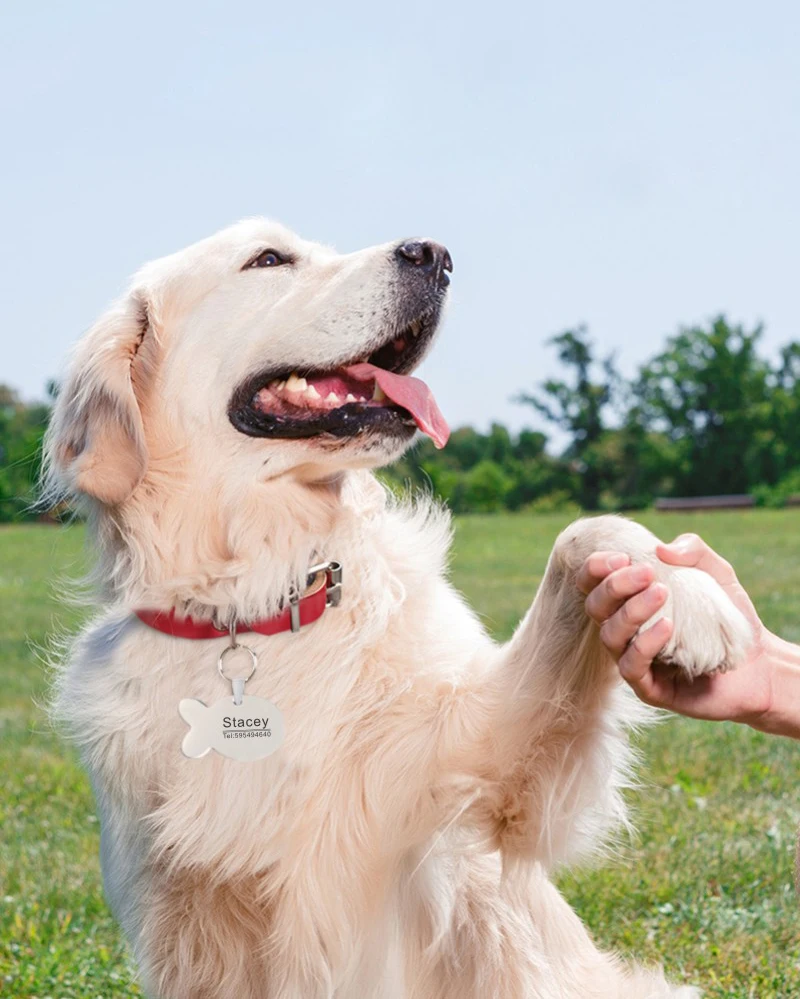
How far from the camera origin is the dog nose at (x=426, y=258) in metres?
3.12

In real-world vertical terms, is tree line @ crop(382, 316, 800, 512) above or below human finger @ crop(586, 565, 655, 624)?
below

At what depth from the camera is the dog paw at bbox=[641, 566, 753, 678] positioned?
7.19ft

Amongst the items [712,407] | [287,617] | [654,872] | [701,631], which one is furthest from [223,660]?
[712,407]

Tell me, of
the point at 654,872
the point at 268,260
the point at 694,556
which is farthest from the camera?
the point at 654,872

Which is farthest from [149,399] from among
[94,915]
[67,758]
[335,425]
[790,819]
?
[67,758]

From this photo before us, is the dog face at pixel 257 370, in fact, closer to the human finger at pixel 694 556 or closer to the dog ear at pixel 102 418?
the dog ear at pixel 102 418

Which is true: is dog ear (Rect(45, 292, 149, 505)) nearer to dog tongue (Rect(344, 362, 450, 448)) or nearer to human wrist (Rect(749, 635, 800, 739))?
dog tongue (Rect(344, 362, 450, 448))

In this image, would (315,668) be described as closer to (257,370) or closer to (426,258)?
(257,370)

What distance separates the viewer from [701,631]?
86.3 inches

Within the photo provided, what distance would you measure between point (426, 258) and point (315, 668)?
3.74ft

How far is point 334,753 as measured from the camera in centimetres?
267

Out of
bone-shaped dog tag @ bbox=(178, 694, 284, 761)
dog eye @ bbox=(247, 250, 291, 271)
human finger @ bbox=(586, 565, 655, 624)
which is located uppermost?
dog eye @ bbox=(247, 250, 291, 271)

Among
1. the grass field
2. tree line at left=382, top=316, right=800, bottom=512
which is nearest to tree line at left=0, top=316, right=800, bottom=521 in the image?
tree line at left=382, top=316, right=800, bottom=512

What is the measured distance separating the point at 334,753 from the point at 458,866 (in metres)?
0.45
